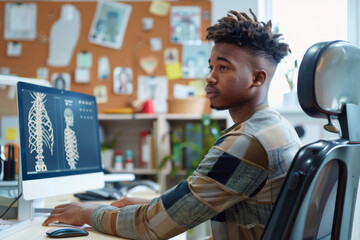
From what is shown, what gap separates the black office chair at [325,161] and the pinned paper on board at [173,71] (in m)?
2.65

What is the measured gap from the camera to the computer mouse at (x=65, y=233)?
105 cm

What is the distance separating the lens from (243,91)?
1109 mm

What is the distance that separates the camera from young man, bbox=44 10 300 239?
3.08 feet

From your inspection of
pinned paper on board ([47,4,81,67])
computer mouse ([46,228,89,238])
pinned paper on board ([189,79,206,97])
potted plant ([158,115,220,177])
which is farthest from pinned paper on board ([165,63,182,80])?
computer mouse ([46,228,89,238])

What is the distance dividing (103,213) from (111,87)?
2.56 meters

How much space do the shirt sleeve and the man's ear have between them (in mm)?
213

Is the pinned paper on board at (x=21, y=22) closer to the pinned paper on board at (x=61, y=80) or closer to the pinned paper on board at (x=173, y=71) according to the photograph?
the pinned paper on board at (x=61, y=80)

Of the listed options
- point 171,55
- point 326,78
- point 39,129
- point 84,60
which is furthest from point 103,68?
point 326,78

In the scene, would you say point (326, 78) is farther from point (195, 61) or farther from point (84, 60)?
point (84, 60)

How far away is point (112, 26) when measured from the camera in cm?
361

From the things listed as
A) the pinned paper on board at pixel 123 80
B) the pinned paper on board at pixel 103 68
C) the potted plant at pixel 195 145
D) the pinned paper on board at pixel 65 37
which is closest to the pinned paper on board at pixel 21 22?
the pinned paper on board at pixel 65 37

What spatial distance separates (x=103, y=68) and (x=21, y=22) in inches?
32.0

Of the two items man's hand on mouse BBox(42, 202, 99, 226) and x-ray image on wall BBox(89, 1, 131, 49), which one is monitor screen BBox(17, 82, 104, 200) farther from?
x-ray image on wall BBox(89, 1, 131, 49)

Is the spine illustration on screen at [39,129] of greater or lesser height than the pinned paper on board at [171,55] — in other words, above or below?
below
